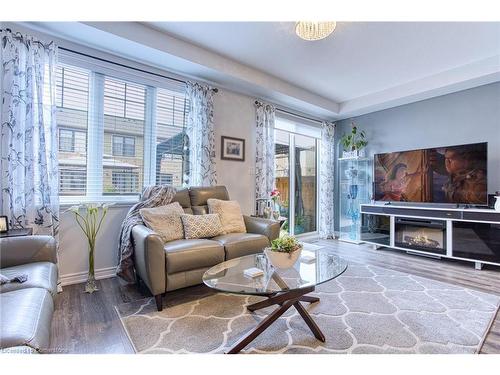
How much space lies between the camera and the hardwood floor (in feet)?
5.35

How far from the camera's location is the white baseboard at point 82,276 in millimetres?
2584

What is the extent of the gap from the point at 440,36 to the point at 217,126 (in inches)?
108

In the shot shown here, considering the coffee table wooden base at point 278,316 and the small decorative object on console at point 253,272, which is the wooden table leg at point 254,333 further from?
the small decorative object on console at point 253,272

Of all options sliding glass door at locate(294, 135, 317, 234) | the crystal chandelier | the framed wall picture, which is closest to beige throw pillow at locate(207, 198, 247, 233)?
the framed wall picture

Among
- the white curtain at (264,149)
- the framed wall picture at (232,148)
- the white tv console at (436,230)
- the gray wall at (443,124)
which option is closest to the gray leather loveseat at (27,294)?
the framed wall picture at (232,148)

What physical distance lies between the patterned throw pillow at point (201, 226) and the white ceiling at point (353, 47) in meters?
1.93

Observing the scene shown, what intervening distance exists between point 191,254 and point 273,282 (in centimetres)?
84

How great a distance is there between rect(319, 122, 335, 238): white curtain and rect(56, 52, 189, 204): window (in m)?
2.89

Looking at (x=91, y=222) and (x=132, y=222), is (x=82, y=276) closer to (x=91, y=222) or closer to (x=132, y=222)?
(x=91, y=222)

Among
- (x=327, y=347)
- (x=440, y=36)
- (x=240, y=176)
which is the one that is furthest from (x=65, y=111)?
(x=440, y=36)

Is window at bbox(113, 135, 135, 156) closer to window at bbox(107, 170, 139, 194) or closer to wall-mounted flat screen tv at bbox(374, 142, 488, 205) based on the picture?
window at bbox(107, 170, 139, 194)

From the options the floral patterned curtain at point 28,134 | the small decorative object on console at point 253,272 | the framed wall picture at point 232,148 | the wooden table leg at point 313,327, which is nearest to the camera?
the wooden table leg at point 313,327

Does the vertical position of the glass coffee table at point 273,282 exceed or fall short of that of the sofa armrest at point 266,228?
it falls short
